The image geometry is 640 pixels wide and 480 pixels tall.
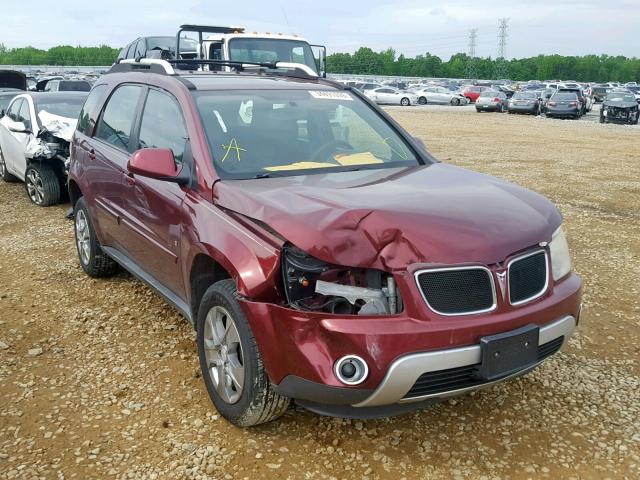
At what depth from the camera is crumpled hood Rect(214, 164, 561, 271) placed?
2.69 m

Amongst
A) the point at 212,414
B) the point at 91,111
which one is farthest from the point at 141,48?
the point at 212,414

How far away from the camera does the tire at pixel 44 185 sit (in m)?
8.53

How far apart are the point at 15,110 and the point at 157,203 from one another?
738 centimetres

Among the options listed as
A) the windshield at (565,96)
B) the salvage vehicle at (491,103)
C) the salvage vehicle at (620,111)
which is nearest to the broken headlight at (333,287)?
the salvage vehicle at (620,111)

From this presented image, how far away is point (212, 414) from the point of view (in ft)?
11.1

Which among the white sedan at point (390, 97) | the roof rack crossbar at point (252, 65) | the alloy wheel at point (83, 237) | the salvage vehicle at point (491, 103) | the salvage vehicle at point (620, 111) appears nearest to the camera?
the roof rack crossbar at point (252, 65)

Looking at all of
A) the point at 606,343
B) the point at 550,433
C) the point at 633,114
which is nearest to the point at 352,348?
the point at 550,433

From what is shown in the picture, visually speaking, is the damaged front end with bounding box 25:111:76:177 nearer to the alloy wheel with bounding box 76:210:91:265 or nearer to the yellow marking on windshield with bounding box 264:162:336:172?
the alloy wheel with bounding box 76:210:91:265

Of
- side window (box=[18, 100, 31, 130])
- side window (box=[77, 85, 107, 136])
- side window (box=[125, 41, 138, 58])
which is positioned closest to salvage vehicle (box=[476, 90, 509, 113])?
side window (box=[125, 41, 138, 58])

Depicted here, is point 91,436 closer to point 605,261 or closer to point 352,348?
point 352,348

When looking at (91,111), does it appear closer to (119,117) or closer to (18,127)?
(119,117)

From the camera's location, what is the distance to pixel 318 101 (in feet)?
14.1

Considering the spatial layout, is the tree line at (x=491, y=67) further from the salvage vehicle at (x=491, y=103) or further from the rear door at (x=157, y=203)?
the rear door at (x=157, y=203)

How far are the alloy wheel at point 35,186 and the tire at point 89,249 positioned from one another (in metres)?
3.33
